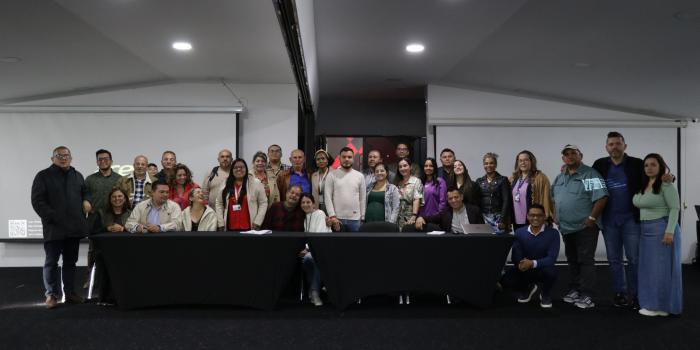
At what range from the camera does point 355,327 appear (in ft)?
11.1

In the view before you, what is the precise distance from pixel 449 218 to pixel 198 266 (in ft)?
7.17

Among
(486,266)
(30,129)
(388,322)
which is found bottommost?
(388,322)

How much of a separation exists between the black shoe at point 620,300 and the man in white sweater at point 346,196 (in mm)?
2196

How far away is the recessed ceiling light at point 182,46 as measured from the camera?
444 cm

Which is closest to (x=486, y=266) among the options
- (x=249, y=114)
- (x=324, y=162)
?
(x=324, y=162)

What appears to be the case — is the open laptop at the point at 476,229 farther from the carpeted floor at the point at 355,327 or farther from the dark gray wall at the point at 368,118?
the dark gray wall at the point at 368,118

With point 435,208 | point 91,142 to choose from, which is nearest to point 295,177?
point 435,208

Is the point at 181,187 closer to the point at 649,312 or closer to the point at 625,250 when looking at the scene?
the point at 625,250

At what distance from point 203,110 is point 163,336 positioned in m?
3.42

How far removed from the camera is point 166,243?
3643 mm

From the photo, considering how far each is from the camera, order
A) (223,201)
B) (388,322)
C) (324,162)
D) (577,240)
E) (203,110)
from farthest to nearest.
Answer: (203,110), (324,162), (223,201), (577,240), (388,322)

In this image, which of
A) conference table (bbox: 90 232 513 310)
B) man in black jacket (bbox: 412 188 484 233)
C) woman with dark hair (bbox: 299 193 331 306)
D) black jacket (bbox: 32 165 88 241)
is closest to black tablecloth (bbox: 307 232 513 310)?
conference table (bbox: 90 232 513 310)

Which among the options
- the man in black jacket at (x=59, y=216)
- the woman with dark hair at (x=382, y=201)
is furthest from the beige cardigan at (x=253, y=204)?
the man in black jacket at (x=59, y=216)

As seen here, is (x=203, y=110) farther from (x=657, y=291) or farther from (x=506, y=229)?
(x=657, y=291)
